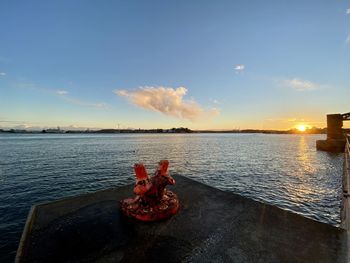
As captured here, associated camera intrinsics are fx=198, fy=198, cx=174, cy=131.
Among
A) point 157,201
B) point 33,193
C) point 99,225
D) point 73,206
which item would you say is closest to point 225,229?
point 157,201

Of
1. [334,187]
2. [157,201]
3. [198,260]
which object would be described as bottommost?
[334,187]

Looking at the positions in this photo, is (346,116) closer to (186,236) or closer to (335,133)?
(335,133)

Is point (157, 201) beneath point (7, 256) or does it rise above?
above

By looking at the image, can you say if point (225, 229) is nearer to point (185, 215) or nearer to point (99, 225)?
point (185, 215)

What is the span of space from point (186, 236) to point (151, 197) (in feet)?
6.12

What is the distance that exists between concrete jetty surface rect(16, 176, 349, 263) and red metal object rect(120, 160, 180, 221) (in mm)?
299

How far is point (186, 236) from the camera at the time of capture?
20.5ft

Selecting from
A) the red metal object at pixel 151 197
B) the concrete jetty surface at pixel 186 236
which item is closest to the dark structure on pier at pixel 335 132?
the concrete jetty surface at pixel 186 236

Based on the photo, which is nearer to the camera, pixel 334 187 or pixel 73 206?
pixel 73 206

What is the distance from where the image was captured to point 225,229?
261 inches

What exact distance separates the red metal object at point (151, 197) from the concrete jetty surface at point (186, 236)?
299mm

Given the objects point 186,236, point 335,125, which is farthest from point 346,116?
point 186,236

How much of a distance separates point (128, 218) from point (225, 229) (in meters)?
3.53

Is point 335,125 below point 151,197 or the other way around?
the other way around
